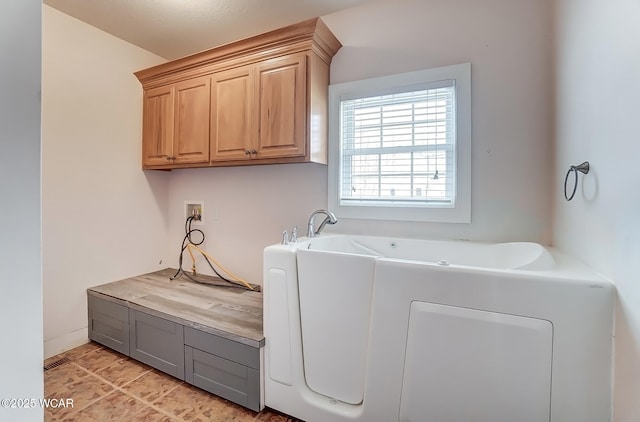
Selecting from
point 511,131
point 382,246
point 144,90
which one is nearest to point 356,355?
point 382,246

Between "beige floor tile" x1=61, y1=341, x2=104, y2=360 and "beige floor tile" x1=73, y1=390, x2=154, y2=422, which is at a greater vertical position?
"beige floor tile" x1=61, y1=341, x2=104, y2=360

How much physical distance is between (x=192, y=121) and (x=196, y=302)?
1489mm

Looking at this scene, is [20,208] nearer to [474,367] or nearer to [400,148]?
[474,367]

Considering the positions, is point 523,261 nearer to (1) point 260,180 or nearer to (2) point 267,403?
(2) point 267,403

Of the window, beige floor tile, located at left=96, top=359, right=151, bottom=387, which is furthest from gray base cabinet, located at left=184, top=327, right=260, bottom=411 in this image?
the window

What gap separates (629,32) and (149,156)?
10.7 ft

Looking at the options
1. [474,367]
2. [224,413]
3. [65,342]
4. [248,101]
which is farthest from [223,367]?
[248,101]

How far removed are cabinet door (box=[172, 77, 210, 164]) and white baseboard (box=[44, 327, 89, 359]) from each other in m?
1.64

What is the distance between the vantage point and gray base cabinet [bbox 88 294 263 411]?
5.60 feet

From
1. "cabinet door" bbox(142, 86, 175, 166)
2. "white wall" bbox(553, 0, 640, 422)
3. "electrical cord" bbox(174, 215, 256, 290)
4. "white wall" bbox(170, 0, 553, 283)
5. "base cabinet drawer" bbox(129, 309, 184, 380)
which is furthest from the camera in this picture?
"electrical cord" bbox(174, 215, 256, 290)

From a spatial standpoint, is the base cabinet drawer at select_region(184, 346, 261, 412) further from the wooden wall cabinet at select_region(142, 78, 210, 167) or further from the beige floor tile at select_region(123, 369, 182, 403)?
the wooden wall cabinet at select_region(142, 78, 210, 167)

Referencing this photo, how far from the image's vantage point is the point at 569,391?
1.13m

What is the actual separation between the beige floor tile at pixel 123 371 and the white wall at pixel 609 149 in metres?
2.56

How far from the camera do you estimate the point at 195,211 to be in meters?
3.01
